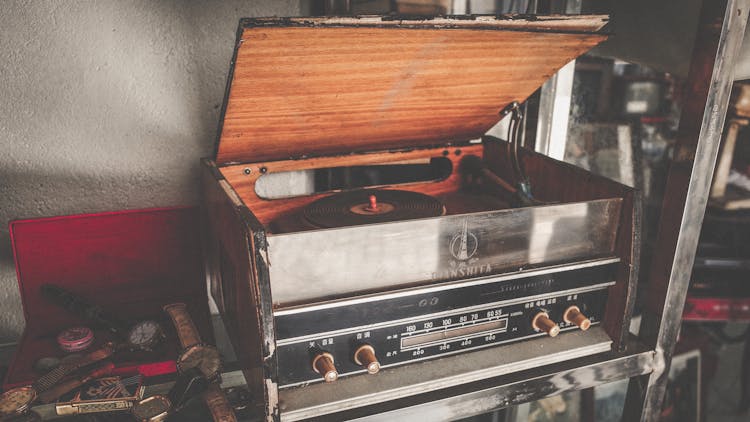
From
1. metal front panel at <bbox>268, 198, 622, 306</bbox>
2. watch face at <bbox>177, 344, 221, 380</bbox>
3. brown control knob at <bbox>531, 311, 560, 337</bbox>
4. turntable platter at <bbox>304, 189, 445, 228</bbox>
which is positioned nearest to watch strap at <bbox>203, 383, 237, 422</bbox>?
watch face at <bbox>177, 344, 221, 380</bbox>

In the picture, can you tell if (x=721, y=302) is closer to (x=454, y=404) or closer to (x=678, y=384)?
(x=678, y=384)

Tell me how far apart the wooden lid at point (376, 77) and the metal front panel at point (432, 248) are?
1.22ft

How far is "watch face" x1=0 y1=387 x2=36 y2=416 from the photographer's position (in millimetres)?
989

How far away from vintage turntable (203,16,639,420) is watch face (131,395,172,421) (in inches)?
6.8

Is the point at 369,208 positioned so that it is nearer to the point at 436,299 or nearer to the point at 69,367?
the point at 436,299

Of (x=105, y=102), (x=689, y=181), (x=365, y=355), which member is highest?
(x=105, y=102)

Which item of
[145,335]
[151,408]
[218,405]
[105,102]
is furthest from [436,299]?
[105,102]

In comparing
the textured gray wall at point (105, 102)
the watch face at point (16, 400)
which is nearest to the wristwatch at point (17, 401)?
the watch face at point (16, 400)

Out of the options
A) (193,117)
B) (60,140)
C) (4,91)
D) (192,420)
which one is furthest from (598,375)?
(4,91)

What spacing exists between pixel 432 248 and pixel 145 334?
765 millimetres

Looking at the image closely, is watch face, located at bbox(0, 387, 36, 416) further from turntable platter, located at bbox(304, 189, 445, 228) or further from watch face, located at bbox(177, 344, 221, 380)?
turntable platter, located at bbox(304, 189, 445, 228)

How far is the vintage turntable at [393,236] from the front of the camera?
959 millimetres

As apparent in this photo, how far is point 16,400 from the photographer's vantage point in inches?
39.6

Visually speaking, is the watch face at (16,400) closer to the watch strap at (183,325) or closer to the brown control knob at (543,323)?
the watch strap at (183,325)
